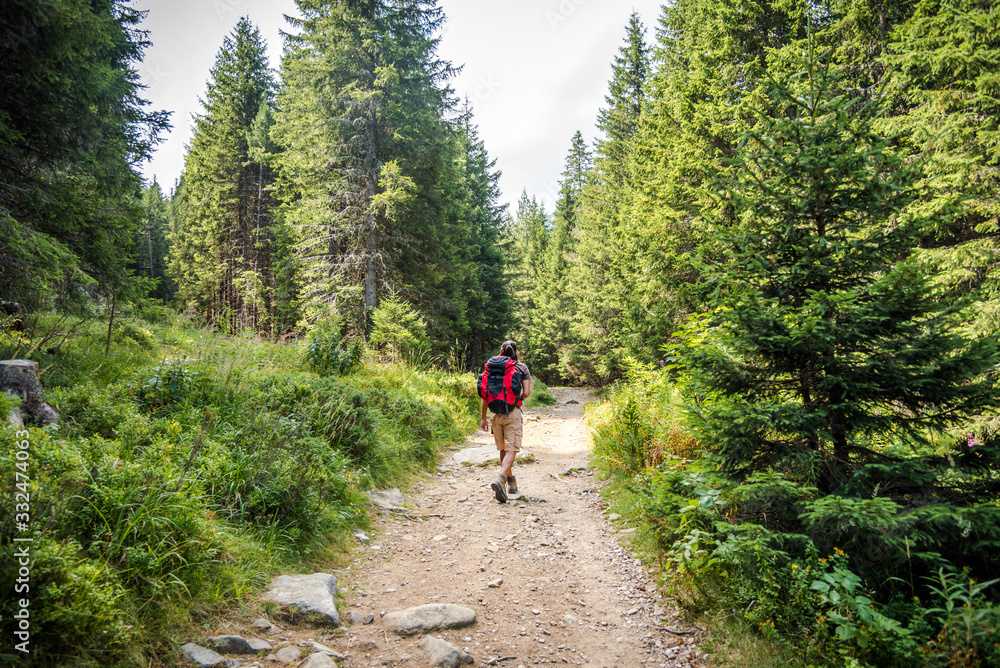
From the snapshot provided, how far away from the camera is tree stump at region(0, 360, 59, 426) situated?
13.6ft

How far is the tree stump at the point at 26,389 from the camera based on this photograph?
414 cm

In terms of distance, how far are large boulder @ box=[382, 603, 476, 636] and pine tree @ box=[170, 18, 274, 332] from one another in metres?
23.2

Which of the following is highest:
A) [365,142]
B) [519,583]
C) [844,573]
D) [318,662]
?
[365,142]

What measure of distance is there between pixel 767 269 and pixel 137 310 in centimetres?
1032

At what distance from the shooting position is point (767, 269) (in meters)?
3.72

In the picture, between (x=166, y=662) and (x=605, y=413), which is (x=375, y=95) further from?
(x=166, y=662)

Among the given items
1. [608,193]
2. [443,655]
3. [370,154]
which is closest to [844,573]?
[443,655]

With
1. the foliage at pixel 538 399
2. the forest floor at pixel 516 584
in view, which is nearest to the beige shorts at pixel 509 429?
the forest floor at pixel 516 584

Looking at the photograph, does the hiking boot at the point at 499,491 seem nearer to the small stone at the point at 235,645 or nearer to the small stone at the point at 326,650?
the small stone at the point at 326,650

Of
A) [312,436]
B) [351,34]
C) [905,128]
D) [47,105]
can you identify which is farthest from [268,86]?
[905,128]

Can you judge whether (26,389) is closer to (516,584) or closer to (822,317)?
(516,584)

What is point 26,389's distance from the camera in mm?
4246

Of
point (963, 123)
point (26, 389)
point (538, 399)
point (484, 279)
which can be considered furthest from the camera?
point (484, 279)

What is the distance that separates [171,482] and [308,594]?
4.78ft
